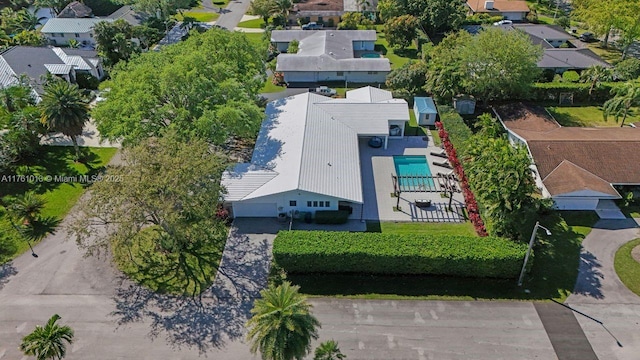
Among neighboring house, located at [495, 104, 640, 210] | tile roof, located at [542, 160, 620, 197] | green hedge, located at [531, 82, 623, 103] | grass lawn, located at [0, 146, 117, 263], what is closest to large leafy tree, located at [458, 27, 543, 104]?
green hedge, located at [531, 82, 623, 103]

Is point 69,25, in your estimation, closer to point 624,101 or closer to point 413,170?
point 413,170

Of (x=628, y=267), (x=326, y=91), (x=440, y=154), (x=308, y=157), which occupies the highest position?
(x=308, y=157)

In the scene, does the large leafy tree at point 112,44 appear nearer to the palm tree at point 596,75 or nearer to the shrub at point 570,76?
the shrub at point 570,76

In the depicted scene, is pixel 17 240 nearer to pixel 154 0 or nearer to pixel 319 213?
pixel 319 213

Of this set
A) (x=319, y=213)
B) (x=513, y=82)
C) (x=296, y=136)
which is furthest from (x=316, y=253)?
(x=513, y=82)

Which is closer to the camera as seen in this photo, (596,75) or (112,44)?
(596,75)

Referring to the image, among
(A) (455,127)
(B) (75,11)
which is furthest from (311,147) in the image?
(B) (75,11)
